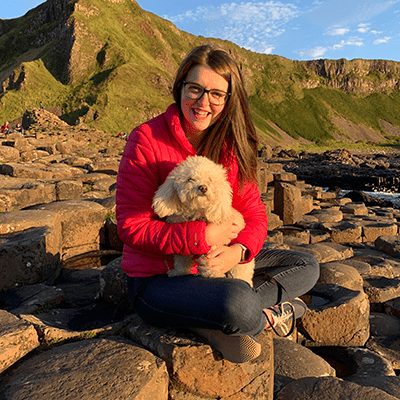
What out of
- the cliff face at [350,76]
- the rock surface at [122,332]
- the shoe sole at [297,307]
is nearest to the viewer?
the rock surface at [122,332]

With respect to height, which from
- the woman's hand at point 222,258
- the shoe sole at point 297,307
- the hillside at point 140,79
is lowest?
the shoe sole at point 297,307

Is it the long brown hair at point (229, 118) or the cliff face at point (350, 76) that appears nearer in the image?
the long brown hair at point (229, 118)

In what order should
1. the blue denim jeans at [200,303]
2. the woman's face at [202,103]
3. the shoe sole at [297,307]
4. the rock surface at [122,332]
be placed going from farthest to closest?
the shoe sole at [297,307] < the woman's face at [202,103] < the blue denim jeans at [200,303] < the rock surface at [122,332]

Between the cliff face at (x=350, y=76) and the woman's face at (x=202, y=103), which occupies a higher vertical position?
the cliff face at (x=350, y=76)

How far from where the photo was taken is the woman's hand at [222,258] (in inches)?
88.6

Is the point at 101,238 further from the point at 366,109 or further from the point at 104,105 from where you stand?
the point at 366,109

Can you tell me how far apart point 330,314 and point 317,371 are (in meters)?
Answer: 0.86

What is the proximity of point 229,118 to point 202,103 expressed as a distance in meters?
0.27

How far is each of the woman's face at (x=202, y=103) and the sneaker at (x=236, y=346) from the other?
162 centimetres

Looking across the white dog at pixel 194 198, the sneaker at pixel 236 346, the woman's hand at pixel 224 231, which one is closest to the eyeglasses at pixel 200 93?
the white dog at pixel 194 198

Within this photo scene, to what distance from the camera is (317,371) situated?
275cm

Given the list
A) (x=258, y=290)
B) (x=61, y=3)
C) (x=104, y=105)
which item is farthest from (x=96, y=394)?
(x=61, y=3)

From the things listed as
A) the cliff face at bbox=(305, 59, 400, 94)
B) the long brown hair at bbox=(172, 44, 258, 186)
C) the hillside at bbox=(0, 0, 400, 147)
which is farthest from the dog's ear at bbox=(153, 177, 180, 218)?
the cliff face at bbox=(305, 59, 400, 94)

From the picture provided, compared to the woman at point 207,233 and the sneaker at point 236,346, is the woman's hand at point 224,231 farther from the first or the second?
the sneaker at point 236,346
